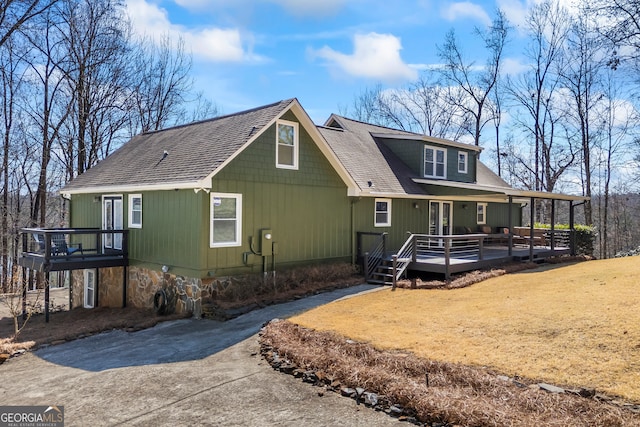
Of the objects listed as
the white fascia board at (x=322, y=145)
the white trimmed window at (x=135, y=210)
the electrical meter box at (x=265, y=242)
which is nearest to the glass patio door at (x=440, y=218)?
the white fascia board at (x=322, y=145)

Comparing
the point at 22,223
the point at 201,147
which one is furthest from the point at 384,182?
the point at 22,223

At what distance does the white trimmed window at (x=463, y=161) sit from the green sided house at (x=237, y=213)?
3.52 meters

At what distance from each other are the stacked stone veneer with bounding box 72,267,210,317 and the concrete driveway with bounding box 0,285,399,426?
206cm

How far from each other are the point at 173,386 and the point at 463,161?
18.7 meters

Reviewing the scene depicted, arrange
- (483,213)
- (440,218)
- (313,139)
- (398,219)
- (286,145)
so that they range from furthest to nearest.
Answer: (483,213)
(440,218)
(398,219)
(313,139)
(286,145)

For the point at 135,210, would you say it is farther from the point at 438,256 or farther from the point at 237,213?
the point at 438,256

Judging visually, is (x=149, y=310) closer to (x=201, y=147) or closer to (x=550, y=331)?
(x=201, y=147)

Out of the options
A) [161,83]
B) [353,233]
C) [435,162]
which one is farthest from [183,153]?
[161,83]

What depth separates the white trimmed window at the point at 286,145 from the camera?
13.0m

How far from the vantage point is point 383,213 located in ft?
54.2

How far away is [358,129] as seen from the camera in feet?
69.4

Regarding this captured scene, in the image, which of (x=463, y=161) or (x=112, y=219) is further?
(x=463, y=161)

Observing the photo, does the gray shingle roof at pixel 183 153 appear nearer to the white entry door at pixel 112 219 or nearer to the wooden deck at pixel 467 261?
the white entry door at pixel 112 219

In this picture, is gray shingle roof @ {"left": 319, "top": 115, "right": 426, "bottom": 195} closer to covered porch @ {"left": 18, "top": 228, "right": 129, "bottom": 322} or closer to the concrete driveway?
covered porch @ {"left": 18, "top": 228, "right": 129, "bottom": 322}
